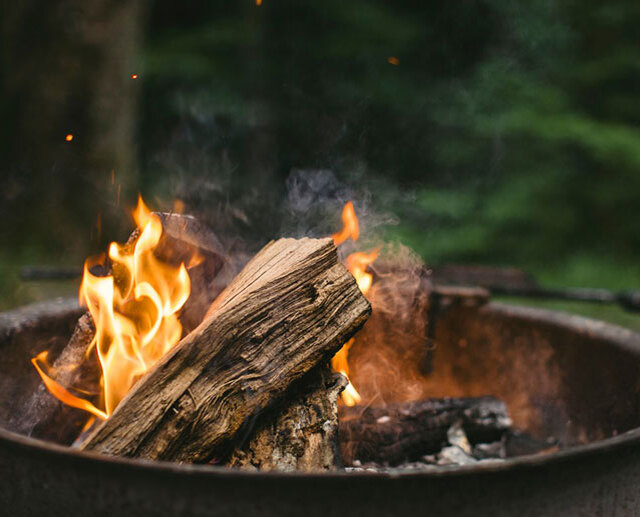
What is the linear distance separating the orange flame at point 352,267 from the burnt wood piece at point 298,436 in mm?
520

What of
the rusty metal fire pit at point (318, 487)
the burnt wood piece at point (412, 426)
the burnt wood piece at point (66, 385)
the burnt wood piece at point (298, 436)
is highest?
the rusty metal fire pit at point (318, 487)

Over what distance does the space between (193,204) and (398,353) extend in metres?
0.93

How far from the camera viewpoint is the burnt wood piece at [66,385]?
1.59 meters

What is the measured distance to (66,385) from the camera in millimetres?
1584

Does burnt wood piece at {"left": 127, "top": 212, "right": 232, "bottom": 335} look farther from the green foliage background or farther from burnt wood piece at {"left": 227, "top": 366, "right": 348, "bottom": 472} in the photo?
the green foliage background

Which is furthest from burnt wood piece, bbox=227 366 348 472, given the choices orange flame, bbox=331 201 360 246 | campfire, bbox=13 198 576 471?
orange flame, bbox=331 201 360 246

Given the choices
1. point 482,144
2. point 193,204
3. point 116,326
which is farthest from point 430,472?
point 482,144

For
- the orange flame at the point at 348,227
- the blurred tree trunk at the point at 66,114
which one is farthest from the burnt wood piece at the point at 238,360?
the blurred tree trunk at the point at 66,114

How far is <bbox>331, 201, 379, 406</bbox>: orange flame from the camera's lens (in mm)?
1913

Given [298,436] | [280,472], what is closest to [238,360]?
[298,436]

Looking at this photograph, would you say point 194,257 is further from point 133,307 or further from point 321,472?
point 321,472

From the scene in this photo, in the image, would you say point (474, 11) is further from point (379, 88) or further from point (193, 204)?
point (193, 204)

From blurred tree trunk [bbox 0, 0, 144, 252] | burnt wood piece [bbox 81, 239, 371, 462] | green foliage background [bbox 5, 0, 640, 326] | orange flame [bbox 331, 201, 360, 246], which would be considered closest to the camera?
burnt wood piece [bbox 81, 239, 371, 462]

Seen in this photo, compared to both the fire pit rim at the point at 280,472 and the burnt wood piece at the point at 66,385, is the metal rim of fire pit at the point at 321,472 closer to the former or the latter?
the fire pit rim at the point at 280,472
